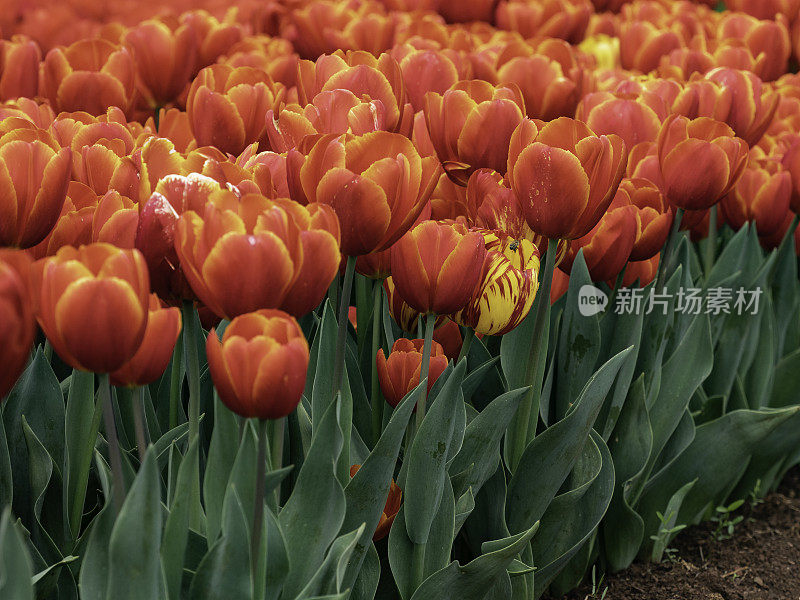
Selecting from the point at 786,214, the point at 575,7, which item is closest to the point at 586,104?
the point at 786,214

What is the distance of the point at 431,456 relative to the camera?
4.03ft

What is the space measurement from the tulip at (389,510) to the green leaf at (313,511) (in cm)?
17

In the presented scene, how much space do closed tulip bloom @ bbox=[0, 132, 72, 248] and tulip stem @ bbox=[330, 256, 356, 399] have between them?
342mm

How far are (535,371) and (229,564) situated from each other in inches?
22.8

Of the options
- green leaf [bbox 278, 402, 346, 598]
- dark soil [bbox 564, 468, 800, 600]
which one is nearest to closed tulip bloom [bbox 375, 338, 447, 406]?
green leaf [bbox 278, 402, 346, 598]

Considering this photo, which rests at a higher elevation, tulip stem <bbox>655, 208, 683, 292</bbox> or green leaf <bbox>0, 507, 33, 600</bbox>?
tulip stem <bbox>655, 208, 683, 292</bbox>

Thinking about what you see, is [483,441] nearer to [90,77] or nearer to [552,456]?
[552,456]

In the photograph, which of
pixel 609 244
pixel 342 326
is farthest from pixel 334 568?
pixel 609 244

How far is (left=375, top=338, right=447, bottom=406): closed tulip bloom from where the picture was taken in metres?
1.31

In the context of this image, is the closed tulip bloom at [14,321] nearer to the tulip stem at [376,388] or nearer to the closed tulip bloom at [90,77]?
the tulip stem at [376,388]

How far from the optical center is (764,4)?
3.55 meters

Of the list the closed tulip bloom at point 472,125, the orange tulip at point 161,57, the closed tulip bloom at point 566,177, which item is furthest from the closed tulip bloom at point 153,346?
the orange tulip at point 161,57

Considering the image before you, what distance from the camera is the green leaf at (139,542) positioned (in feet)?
3.00

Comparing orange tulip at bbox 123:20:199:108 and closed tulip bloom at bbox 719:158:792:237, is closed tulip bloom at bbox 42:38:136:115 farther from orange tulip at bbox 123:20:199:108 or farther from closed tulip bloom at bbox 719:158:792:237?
closed tulip bloom at bbox 719:158:792:237
